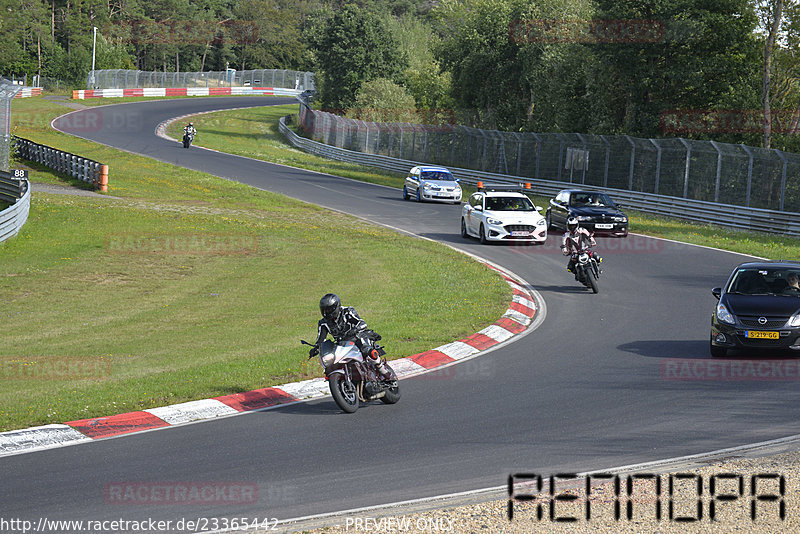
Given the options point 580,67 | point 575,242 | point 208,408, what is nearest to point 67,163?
point 580,67

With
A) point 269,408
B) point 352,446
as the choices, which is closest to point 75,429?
point 269,408

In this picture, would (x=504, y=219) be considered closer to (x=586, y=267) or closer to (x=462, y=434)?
(x=586, y=267)

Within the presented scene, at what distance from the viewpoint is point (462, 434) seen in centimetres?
944

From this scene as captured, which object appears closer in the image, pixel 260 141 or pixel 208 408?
pixel 208 408

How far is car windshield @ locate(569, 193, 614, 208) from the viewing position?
29.4 m

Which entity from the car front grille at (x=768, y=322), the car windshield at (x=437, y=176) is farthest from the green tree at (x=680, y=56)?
the car front grille at (x=768, y=322)

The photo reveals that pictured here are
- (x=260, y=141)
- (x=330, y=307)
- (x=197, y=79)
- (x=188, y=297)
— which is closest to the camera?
(x=330, y=307)

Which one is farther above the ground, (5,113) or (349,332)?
(5,113)

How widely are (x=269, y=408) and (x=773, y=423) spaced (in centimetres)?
556

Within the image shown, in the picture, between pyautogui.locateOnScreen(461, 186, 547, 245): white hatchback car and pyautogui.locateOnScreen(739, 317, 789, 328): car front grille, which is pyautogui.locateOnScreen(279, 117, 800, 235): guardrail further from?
pyautogui.locateOnScreen(739, 317, 789, 328): car front grille

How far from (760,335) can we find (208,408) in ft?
25.4

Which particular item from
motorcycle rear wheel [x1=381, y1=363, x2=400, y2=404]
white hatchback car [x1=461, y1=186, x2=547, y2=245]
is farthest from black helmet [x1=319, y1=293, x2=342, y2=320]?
white hatchback car [x1=461, y1=186, x2=547, y2=245]

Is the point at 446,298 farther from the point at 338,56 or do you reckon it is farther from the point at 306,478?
the point at 338,56

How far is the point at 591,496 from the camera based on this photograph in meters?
A: 7.29
